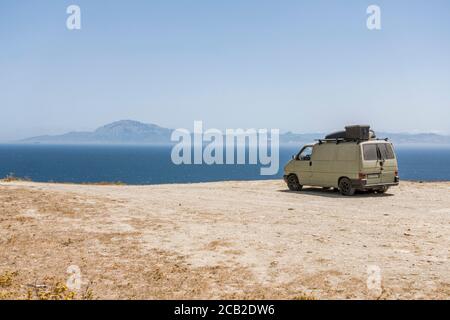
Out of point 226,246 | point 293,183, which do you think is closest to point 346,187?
point 293,183

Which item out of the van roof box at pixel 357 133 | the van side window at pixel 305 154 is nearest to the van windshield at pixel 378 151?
the van roof box at pixel 357 133

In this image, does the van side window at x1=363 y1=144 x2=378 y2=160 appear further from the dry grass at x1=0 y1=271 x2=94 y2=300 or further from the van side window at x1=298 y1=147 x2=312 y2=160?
the dry grass at x1=0 y1=271 x2=94 y2=300

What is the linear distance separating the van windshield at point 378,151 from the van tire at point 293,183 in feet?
12.4

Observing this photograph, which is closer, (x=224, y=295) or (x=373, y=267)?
(x=224, y=295)

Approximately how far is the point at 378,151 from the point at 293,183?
429 cm

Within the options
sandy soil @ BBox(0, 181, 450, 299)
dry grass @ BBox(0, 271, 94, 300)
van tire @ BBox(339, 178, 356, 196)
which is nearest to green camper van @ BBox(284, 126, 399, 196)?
van tire @ BBox(339, 178, 356, 196)

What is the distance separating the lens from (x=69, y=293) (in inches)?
259

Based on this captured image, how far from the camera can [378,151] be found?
59.2 feet

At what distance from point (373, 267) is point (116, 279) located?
4.53 m

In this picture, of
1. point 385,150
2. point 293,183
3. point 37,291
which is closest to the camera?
point 37,291

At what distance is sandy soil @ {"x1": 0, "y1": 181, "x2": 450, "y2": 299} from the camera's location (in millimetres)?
6910

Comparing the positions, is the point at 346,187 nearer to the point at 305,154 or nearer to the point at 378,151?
the point at 378,151
